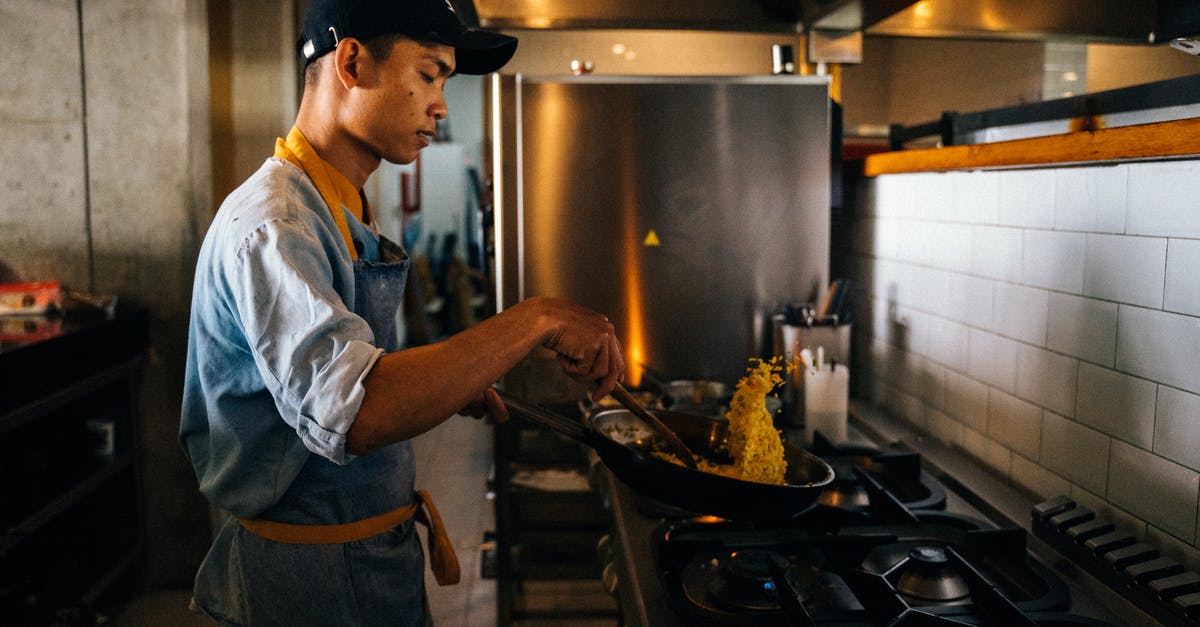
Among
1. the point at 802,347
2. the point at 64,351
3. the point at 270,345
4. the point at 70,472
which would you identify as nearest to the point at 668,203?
the point at 802,347

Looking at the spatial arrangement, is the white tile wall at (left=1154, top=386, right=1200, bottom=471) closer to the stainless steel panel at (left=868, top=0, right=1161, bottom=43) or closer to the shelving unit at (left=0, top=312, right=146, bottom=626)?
the stainless steel panel at (left=868, top=0, right=1161, bottom=43)

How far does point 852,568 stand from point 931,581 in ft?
0.41

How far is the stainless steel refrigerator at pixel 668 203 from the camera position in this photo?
8.05 feet

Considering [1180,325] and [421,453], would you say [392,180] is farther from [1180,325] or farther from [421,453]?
[1180,325]

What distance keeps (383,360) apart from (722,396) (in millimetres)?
1393

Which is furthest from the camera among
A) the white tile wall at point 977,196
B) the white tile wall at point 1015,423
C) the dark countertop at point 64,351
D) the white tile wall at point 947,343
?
the dark countertop at point 64,351

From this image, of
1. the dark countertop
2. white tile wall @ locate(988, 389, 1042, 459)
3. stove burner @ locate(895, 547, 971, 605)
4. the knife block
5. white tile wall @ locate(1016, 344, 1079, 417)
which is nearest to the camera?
stove burner @ locate(895, 547, 971, 605)

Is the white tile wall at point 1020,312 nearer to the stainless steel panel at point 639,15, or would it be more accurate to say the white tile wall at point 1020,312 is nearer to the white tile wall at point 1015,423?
the white tile wall at point 1015,423

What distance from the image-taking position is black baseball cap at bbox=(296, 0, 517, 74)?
1.16 metres

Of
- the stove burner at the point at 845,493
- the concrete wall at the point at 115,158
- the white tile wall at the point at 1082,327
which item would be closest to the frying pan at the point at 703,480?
the stove burner at the point at 845,493

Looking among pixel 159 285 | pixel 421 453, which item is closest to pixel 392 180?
pixel 421 453

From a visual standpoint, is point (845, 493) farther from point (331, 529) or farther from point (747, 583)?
point (331, 529)

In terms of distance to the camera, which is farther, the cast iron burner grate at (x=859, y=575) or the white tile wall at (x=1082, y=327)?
the white tile wall at (x=1082, y=327)

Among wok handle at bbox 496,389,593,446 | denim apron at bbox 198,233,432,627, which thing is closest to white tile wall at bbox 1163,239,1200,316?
wok handle at bbox 496,389,593,446
